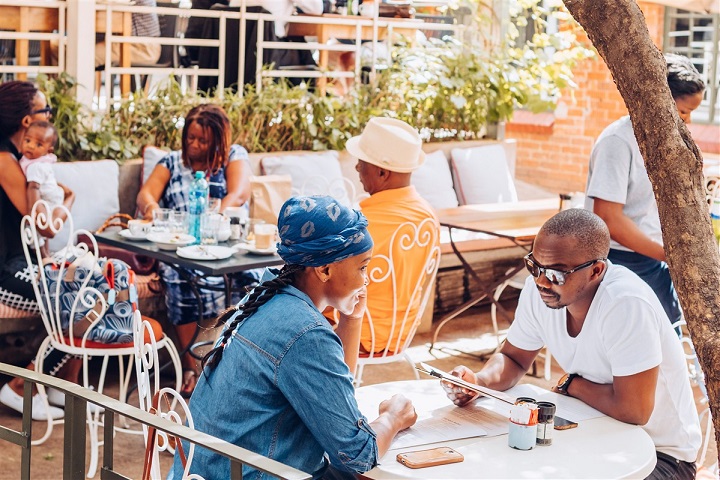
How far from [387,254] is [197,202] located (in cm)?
124

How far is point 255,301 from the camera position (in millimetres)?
2410

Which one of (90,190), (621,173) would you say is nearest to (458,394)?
(621,173)

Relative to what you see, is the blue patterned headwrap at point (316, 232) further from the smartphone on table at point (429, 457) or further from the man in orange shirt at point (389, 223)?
the man in orange shirt at point (389, 223)

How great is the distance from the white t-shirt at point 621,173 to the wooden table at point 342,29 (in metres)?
3.93

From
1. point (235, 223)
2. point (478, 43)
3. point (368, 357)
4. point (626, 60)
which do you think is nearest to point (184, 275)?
point (235, 223)

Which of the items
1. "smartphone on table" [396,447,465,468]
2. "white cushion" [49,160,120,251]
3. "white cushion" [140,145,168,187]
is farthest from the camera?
"white cushion" [140,145,168,187]

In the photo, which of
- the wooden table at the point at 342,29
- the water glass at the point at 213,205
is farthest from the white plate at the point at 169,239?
the wooden table at the point at 342,29

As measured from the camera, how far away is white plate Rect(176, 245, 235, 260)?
14.9 feet

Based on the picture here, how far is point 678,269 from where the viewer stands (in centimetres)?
200

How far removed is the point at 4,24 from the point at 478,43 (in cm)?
362

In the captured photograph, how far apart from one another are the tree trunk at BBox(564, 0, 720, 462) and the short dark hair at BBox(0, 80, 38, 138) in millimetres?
3315

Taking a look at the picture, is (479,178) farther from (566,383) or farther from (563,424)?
(563,424)

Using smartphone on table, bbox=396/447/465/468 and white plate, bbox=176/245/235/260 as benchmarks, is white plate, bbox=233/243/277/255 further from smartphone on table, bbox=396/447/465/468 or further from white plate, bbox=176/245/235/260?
smartphone on table, bbox=396/447/465/468

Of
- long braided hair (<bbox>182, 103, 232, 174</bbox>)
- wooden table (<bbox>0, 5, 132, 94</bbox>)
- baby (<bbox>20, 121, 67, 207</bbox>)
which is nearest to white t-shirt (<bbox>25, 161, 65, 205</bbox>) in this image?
baby (<bbox>20, 121, 67, 207</bbox>)
